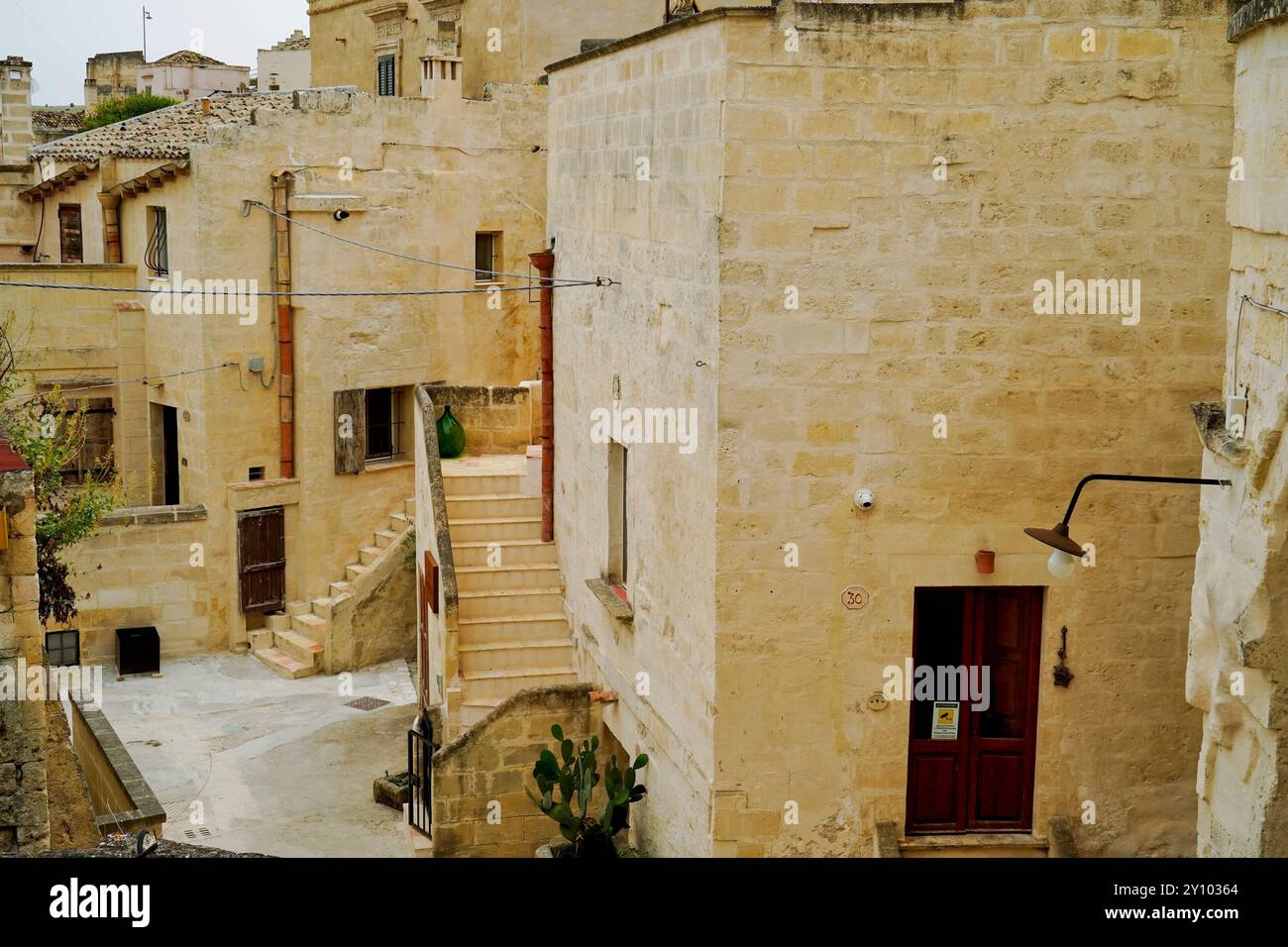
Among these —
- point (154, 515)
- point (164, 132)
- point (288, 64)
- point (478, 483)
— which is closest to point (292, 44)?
point (288, 64)

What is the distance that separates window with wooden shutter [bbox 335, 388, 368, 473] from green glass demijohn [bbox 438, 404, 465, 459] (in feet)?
15.3

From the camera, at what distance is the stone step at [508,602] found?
1406 cm

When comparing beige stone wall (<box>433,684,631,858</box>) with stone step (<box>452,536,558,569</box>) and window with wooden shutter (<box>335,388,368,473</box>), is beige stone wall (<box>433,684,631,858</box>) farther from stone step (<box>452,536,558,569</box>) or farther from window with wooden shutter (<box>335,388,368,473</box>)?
window with wooden shutter (<box>335,388,368,473</box>)

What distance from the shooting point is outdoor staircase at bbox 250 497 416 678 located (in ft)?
65.0

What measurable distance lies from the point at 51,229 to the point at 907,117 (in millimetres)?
19429

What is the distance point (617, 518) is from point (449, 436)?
4813mm

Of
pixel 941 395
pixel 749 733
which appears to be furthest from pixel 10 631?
pixel 941 395

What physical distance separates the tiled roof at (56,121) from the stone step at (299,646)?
22398 millimetres

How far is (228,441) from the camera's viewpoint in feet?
67.4

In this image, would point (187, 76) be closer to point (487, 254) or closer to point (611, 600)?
point (487, 254)

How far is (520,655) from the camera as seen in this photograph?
13820 millimetres

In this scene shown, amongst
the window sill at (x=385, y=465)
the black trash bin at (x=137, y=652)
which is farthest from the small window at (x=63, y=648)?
the window sill at (x=385, y=465)
